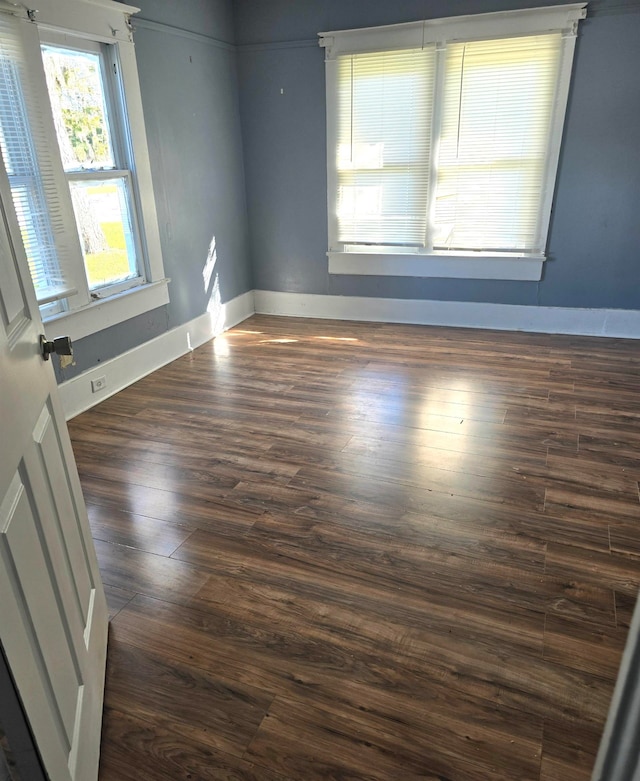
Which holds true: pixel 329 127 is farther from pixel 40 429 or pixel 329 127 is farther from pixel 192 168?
pixel 40 429

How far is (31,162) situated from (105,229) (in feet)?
2.32

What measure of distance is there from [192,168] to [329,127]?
1.24 m

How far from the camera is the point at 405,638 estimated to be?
1.77 metres

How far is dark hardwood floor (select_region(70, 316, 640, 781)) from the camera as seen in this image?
148cm

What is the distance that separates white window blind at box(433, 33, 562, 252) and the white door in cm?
389

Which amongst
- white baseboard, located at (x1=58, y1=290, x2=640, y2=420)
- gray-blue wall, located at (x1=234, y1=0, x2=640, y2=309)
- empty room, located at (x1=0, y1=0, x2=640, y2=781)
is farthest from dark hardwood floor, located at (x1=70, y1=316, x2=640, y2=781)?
gray-blue wall, located at (x1=234, y1=0, x2=640, y2=309)

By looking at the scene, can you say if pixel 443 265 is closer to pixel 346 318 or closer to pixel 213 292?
pixel 346 318

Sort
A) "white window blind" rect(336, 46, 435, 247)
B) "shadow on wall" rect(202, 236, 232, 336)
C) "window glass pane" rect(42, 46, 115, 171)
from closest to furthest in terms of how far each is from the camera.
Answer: "window glass pane" rect(42, 46, 115, 171), "white window blind" rect(336, 46, 435, 247), "shadow on wall" rect(202, 236, 232, 336)

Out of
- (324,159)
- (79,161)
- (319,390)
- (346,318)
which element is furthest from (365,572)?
(324,159)

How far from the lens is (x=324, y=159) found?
4.84m

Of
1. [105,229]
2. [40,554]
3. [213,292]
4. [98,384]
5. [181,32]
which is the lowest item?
[98,384]

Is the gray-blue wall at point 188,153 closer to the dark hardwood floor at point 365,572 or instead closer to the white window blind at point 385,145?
the dark hardwood floor at point 365,572

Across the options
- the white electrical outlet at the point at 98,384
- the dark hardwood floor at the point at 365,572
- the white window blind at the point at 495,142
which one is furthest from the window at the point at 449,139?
the white electrical outlet at the point at 98,384

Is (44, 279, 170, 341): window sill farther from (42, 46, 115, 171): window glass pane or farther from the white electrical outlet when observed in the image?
(42, 46, 115, 171): window glass pane
